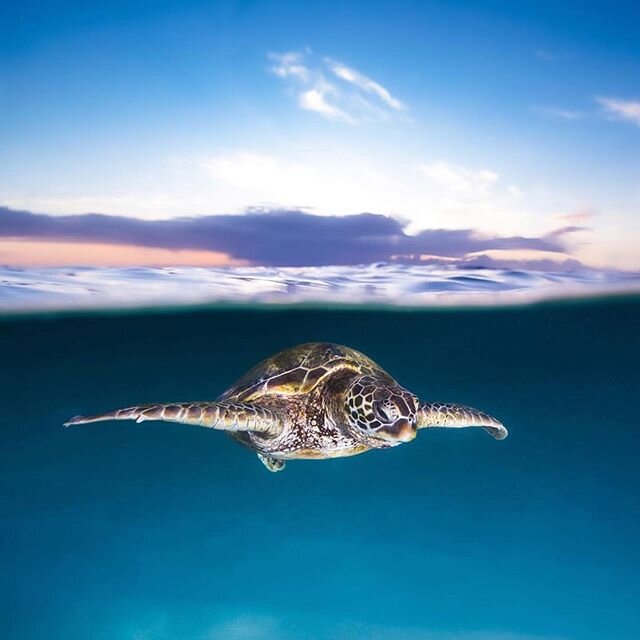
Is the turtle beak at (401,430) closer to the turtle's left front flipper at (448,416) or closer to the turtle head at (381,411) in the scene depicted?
the turtle head at (381,411)

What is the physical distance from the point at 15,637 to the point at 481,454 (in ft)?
54.5

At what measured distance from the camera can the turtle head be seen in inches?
181

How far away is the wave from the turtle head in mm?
9654

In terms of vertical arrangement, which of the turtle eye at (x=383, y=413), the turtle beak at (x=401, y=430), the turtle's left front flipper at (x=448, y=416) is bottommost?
the turtle's left front flipper at (x=448, y=416)

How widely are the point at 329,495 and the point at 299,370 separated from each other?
39.6ft

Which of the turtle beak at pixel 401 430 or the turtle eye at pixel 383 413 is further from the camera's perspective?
the turtle eye at pixel 383 413

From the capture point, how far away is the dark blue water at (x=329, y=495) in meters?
12.4

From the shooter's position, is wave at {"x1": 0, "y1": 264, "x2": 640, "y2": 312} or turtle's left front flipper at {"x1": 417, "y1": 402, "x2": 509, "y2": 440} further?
wave at {"x1": 0, "y1": 264, "x2": 640, "y2": 312}

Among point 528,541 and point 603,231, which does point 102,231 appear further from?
point 528,541

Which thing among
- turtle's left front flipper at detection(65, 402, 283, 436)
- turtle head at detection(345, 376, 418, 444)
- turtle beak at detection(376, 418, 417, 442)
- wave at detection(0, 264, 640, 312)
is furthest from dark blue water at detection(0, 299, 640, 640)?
turtle beak at detection(376, 418, 417, 442)

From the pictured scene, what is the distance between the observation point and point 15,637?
1144 cm

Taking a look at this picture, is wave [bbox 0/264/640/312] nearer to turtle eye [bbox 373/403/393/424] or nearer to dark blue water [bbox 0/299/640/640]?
dark blue water [bbox 0/299/640/640]

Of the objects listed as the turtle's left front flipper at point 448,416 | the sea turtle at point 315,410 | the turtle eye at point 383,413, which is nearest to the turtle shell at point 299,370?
the sea turtle at point 315,410

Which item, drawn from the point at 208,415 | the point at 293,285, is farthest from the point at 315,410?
the point at 293,285
